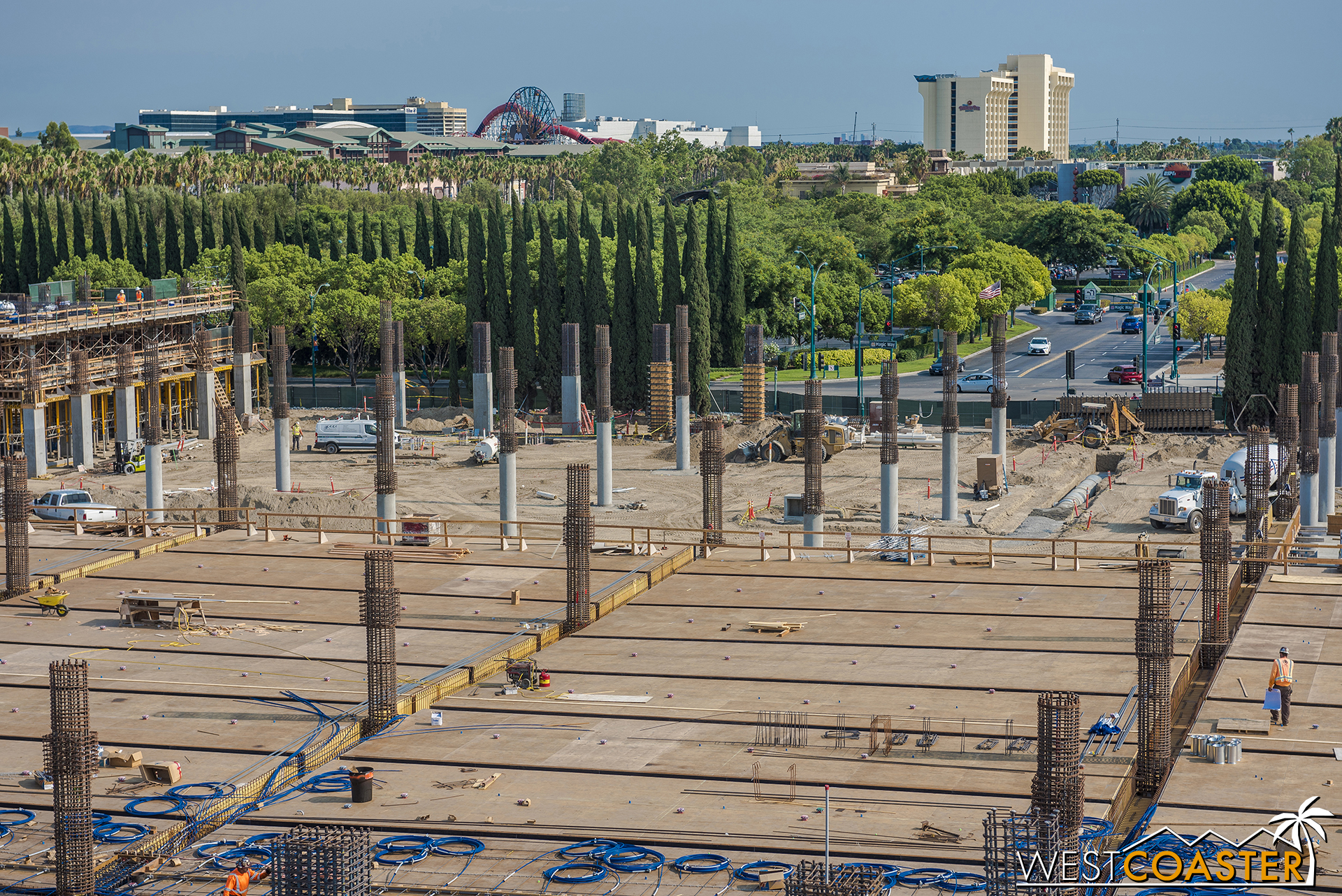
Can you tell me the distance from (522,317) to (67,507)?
102 ft

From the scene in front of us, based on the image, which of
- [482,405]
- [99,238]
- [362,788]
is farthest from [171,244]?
[362,788]

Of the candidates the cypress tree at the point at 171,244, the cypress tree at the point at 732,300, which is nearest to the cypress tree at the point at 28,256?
the cypress tree at the point at 171,244

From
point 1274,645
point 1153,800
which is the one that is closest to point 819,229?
point 1274,645

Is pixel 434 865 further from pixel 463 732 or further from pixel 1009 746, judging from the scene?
pixel 1009 746

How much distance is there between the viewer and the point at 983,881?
22203 millimetres

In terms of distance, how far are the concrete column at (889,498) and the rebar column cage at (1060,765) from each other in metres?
27.6

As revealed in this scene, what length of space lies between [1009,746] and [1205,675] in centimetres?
656

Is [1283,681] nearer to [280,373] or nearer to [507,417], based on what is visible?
[507,417]

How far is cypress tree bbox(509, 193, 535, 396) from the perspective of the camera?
8181 cm

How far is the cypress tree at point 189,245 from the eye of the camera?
103m

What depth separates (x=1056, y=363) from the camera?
100 m

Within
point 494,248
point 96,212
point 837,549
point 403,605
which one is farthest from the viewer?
point 96,212

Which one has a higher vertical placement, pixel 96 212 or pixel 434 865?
pixel 96 212

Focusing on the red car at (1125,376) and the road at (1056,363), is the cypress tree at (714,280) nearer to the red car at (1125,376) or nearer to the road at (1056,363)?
the road at (1056,363)
